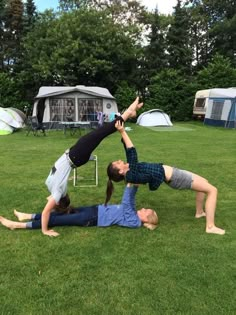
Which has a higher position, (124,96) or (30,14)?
(30,14)

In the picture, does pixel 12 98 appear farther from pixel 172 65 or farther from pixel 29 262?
pixel 29 262

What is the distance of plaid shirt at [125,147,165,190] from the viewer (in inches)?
163

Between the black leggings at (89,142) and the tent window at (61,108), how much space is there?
1681 cm

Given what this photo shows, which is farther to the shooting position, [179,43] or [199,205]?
[179,43]

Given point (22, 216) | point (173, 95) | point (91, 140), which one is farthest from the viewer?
point (173, 95)

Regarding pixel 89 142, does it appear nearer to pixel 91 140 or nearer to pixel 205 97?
pixel 91 140

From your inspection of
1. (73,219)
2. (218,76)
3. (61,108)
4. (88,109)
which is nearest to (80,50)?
(88,109)

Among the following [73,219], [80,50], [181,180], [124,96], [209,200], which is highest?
[80,50]

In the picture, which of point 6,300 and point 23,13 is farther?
point 23,13

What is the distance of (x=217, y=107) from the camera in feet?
69.9

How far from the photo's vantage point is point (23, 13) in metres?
31.5

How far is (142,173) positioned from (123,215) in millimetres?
536

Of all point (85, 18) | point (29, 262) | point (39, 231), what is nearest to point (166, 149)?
point (39, 231)

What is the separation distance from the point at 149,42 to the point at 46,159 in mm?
21522
